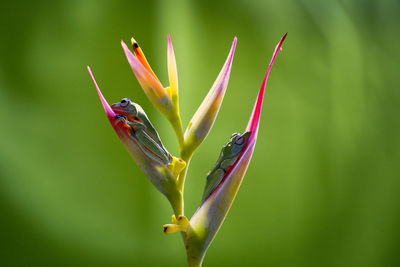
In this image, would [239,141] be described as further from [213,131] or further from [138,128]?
[213,131]

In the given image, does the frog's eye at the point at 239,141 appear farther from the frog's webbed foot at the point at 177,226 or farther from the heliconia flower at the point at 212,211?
the frog's webbed foot at the point at 177,226

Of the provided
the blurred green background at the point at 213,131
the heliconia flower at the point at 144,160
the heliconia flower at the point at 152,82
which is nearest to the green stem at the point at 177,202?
the heliconia flower at the point at 144,160

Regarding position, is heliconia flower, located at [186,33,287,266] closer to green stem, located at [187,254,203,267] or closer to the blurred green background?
green stem, located at [187,254,203,267]
